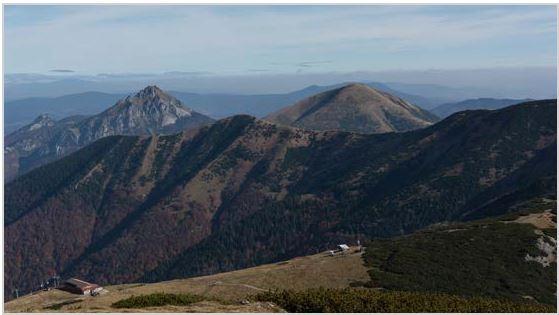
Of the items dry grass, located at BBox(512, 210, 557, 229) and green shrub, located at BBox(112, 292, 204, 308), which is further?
dry grass, located at BBox(512, 210, 557, 229)

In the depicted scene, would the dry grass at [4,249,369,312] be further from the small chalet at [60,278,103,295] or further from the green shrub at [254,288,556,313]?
the green shrub at [254,288,556,313]

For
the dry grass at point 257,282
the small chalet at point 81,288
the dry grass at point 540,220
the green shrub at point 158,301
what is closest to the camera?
the green shrub at point 158,301

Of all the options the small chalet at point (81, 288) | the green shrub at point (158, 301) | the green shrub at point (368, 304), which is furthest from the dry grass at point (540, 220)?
the small chalet at point (81, 288)

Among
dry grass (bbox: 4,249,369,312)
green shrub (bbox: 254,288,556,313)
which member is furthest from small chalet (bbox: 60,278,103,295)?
green shrub (bbox: 254,288,556,313)

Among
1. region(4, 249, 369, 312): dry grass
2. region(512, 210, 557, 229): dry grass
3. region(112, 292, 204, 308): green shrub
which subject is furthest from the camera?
region(512, 210, 557, 229): dry grass

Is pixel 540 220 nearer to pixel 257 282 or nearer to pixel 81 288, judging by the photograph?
pixel 257 282

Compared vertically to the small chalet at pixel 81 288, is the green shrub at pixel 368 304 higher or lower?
higher

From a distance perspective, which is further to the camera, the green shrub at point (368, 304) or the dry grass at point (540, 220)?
the dry grass at point (540, 220)

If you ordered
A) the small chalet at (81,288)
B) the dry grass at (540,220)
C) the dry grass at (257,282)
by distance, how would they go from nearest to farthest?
the dry grass at (257,282) < the small chalet at (81,288) < the dry grass at (540,220)

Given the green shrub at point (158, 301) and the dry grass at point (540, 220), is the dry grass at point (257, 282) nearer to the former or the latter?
the green shrub at point (158, 301)

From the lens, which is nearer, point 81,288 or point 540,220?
point 81,288

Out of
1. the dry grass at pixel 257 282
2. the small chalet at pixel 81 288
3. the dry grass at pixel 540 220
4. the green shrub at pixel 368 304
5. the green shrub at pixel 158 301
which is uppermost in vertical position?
the green shrub at pixel 368 304

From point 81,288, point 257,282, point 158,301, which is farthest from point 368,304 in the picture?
point 81,288
